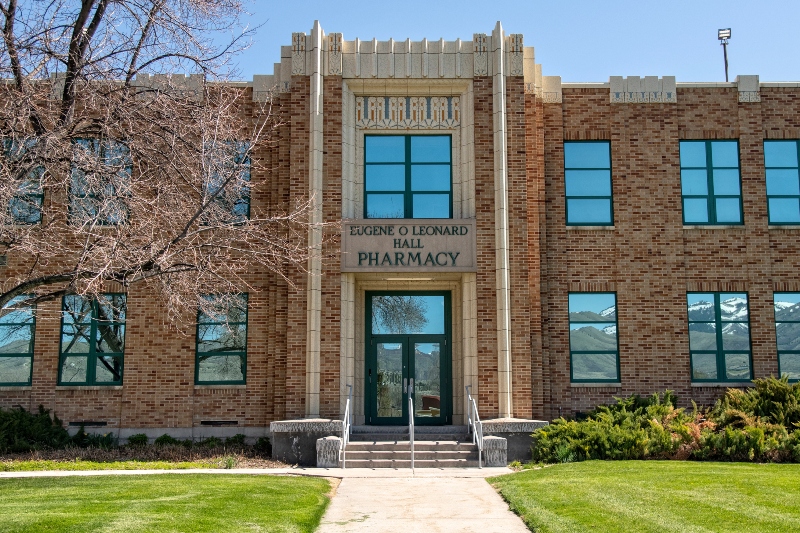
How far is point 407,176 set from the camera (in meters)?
20.6

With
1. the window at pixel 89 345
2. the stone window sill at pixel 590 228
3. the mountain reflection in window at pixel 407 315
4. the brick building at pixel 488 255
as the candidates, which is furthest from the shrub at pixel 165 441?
the stone window sill at pixel 590 228

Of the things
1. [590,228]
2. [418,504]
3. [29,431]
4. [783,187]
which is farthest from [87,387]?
[783,187]

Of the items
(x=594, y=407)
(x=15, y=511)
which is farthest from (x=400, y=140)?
(x=15, y=511)

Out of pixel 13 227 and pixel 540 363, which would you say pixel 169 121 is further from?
pixel 540 363

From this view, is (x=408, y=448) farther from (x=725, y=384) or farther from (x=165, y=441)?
(x=725, y=384)

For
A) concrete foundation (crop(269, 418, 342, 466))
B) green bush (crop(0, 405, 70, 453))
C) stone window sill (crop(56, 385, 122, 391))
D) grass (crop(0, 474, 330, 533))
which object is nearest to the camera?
grass (crop(0, 474, 330, 533))

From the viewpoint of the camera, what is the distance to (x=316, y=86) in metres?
20.1

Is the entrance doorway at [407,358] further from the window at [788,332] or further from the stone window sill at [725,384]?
the window at [788,332]

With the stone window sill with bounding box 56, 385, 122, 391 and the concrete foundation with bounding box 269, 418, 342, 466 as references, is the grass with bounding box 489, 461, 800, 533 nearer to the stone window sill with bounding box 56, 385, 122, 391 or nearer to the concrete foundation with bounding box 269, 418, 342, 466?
the concrete foundation with bounding box 269, 418, 342, 466

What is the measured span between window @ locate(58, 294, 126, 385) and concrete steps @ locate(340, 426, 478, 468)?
594 centimetres

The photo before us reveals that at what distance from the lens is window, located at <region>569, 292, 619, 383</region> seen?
20.7 meters

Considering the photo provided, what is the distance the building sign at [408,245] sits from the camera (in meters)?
19.7

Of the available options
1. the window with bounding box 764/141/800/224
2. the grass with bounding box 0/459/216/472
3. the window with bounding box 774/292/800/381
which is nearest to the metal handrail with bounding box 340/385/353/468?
the grass with bounding box 0/459/216/472

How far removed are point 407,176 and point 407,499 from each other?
9.52m
